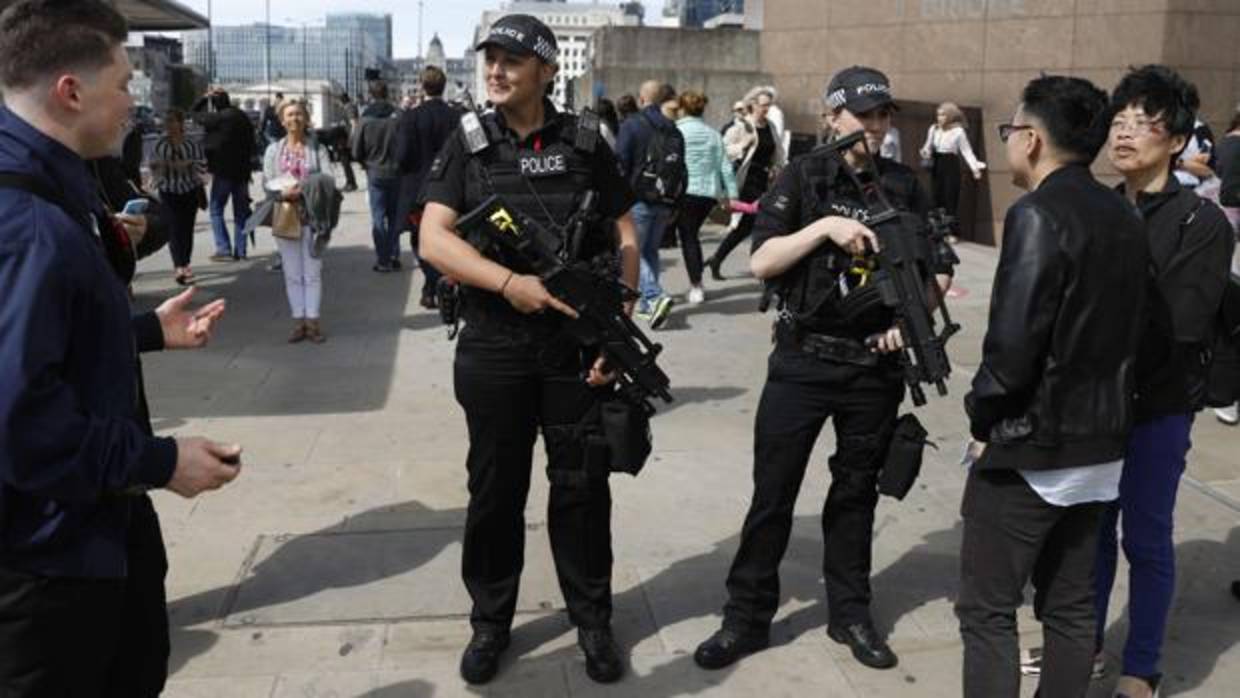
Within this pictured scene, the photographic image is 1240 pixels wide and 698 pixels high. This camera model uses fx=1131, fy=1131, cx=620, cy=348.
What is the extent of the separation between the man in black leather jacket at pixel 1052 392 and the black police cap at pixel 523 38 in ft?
4.50

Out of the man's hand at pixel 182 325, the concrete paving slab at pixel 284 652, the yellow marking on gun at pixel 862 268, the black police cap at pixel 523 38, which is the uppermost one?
the black police cap at pixel 523 38

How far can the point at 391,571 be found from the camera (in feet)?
14.4

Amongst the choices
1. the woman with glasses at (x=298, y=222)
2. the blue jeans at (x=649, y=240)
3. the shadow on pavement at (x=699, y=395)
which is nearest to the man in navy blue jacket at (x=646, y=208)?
the blue jeans at (x=649, y=240)

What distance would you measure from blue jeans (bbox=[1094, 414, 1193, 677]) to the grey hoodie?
8.23 m

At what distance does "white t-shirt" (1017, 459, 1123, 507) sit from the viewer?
284 cm

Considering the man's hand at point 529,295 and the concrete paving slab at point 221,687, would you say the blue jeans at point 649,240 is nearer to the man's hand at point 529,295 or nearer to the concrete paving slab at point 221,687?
the man's hand at point 529,295

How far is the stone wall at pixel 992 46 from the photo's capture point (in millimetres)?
12711

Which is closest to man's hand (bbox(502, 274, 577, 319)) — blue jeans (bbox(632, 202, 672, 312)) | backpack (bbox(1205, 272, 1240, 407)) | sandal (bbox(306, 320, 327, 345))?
backpack (bbox(1205, 272, 1240, 407))

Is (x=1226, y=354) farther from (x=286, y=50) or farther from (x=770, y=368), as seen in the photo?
(x=286, y=50)

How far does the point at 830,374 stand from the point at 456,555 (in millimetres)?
1787

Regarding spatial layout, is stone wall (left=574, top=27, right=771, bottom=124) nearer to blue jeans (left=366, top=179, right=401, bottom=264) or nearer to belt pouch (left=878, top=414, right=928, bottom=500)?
blue jeans (left=366, top=179, right=401, bottom=264)

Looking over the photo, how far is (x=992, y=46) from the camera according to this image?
46.5 feet

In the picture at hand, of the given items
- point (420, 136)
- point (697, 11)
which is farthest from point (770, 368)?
point (697, 11)

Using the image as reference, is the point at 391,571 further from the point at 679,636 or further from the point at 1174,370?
the point at 1174,370
